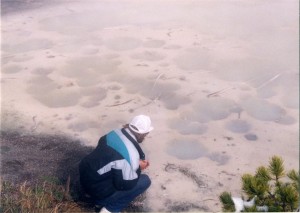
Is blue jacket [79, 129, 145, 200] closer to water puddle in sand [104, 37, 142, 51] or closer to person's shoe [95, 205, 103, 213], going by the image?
person's shoe [95, 205, 103, 213]

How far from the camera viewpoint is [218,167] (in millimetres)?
5438

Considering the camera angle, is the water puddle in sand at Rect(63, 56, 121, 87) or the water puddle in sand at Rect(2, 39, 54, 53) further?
the water puddle in sand at Rect(2, 39, 54, 53)

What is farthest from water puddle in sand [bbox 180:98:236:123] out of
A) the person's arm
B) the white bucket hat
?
the person's arm

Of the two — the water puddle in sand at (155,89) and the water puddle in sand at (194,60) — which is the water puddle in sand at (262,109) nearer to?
the water puddle in sand at (155,89)

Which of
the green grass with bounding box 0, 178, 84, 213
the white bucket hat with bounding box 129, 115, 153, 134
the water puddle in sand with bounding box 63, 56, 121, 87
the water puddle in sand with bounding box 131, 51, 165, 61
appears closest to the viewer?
the white bucket hat with bounding box 129, 115, 153, 134

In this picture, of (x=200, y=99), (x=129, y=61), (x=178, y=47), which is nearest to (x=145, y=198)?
(x=200, y=99)

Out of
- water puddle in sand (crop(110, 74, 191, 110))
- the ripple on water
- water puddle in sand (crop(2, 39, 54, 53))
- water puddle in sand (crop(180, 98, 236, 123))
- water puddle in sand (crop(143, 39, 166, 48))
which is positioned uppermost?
water puddle in sand (crop(2, 39, 54, 53))

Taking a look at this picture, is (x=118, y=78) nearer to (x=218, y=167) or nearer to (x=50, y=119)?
(x=50, y=119)

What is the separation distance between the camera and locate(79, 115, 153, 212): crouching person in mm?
4027

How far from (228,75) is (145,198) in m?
3.87

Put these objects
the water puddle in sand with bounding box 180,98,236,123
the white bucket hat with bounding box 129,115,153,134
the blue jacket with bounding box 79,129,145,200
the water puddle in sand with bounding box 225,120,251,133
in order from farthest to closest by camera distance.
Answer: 1. the water puddle in sand with bounding box 180,98,236,123
2. the water puddle in sand with bounding box 225,120,251,133
3. the white bucket hat with bounding box 129,115,153,134
4. the blue jacket with bounding box 79,129,145,200

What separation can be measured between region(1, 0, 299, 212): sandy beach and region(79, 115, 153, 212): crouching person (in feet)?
2.16

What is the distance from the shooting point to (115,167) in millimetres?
4020

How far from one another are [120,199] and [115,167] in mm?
499
